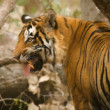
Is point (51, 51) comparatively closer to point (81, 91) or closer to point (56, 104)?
point (81, 91)

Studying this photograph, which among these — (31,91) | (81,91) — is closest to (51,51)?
(81,91)

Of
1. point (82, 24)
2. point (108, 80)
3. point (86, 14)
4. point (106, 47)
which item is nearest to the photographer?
point (108, 80)

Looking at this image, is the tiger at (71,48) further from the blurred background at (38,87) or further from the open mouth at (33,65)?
the blurred background at (38,87)

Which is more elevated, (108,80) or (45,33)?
(45,33)

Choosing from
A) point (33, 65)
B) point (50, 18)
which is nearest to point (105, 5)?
point (50, 18)

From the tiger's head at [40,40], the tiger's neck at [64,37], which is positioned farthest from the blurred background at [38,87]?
the tiger's neck at [64,37]

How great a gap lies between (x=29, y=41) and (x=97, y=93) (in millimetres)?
1164

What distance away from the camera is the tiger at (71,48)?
9.52ft

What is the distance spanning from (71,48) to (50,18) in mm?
520

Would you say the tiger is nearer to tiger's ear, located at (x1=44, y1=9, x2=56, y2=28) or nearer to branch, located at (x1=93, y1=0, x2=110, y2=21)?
tiger's ear, located at (x1=44, y1=9, x2=56, y2=28)

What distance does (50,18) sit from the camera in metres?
3.15

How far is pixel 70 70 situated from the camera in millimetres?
3207

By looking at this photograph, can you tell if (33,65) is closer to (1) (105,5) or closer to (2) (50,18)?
(2) (50,18)

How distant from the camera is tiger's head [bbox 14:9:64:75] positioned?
315cm
